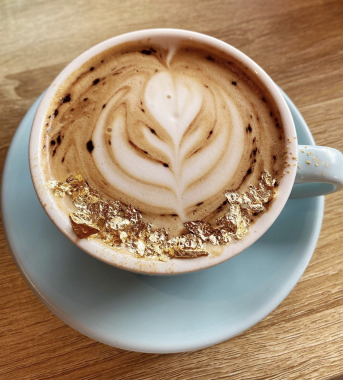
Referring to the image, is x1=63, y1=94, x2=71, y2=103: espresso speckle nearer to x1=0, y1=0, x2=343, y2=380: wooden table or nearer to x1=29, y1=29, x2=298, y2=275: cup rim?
x1=29, y1=29, x2=298, y2=275: cup rim

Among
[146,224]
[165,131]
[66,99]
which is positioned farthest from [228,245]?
[66,99]

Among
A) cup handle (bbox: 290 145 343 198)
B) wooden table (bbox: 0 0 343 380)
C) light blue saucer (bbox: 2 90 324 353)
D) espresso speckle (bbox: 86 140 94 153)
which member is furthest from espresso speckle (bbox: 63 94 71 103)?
cup handle (bbox: 290 145 343 198)

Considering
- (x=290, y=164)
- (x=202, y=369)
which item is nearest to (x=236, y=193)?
(x=290, y=164)

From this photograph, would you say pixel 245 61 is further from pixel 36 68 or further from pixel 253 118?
pixel 36 68

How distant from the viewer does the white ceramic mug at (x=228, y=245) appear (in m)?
0.64

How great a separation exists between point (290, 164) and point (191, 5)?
798 millimetres

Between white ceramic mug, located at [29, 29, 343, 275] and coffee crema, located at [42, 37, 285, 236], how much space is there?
0.05 ft

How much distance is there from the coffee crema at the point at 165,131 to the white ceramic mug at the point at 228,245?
0.02m

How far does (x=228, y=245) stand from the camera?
25.9 inches

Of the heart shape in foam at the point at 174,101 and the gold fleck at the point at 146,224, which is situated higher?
the heart shape in foam at the point at 174,101

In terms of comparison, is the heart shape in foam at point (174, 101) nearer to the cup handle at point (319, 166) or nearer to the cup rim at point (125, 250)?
the cup rim at point (125, 250)

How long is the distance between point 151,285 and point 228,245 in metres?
0.24

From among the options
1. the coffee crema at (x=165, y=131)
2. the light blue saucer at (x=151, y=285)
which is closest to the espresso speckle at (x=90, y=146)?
the coffee crema at (x=165, y=131)

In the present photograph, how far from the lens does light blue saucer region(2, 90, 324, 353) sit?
749 millimetres
